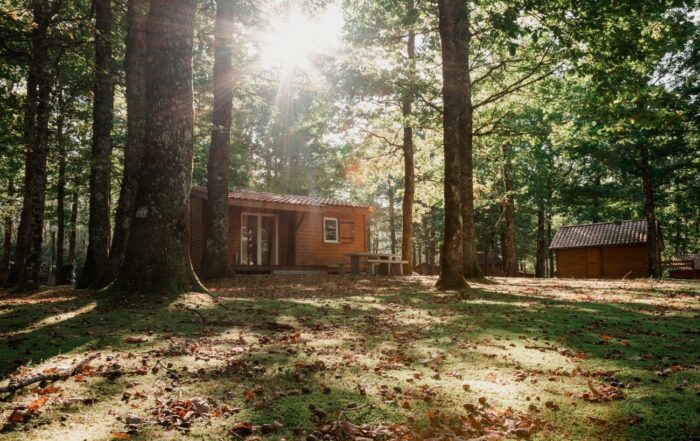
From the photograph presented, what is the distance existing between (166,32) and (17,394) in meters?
6.20

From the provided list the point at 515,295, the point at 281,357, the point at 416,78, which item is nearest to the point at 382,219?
the point at 416,78

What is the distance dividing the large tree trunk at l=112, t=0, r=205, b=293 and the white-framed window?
16506 mm

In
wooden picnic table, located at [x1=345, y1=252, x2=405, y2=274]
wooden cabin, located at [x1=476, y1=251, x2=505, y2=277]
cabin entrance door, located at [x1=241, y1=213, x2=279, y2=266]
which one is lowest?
wooden cabin, located at [x1=476, y1=251, x2=505, y2=277]

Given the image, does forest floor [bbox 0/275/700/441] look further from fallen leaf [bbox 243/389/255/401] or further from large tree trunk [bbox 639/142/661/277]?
large tree trunk [bbox 639/142/661/277]

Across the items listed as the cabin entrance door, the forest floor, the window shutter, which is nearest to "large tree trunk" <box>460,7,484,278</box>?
the forest floor

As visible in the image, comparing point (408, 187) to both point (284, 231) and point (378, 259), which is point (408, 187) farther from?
point (284, 231)

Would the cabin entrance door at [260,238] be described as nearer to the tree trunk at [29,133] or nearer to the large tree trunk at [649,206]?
the tree trunk at [29,133]

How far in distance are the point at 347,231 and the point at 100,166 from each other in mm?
14674

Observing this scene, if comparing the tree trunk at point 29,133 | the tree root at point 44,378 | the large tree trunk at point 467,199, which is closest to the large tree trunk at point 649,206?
the large tree trunk at point 467,199

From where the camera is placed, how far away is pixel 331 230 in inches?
957

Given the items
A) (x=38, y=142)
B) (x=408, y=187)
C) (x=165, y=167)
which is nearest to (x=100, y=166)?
(x=38, y=142)

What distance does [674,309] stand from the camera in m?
7.22

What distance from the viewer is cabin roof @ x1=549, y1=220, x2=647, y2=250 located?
29328mm

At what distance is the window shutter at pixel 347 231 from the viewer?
80.5ft
